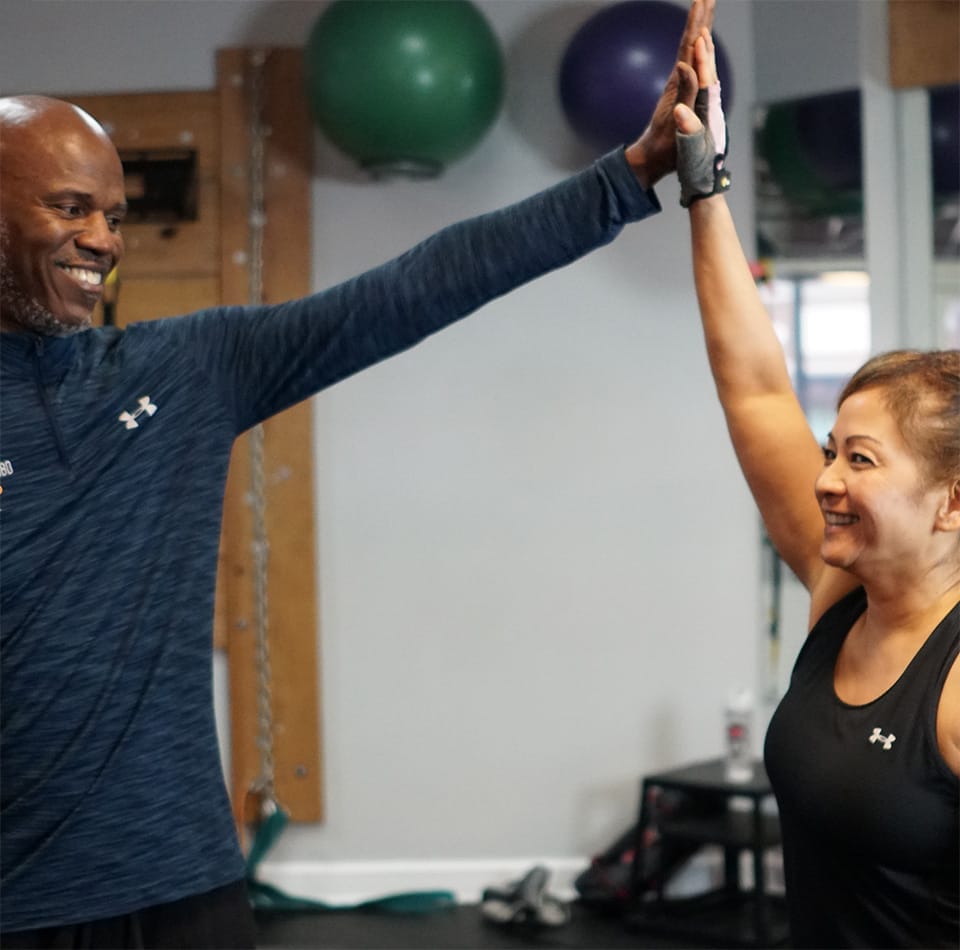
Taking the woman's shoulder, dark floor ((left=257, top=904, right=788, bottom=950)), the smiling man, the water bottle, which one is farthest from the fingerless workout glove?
dark floor ((left=257, top=904, right=788, bottom=950))

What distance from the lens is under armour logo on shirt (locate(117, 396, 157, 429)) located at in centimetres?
140

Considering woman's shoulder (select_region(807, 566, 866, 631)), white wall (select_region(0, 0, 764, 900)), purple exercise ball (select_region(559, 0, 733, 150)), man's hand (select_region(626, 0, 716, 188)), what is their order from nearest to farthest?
man's hand (select_region(626, 0, 716, 188))
woman's shoulder (select_region(807, 566, 866, 631))
purple exercise ball (select_region(559, 0, 733, 150))
white wall (select_region(0, 0, 764, 900))

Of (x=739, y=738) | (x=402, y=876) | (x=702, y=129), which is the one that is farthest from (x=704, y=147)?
(x=402, y=876)

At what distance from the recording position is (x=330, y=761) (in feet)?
13.0

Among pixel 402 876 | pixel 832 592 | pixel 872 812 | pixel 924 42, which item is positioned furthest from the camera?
pixel 402 876

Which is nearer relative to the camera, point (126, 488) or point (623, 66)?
point (126, 488)

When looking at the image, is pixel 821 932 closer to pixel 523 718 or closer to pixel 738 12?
pixel 523 718

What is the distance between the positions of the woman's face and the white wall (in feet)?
7.94

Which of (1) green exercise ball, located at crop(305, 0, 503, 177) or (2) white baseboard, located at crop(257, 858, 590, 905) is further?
(2) white baseboard, located at crop(257, 858, 590, 905)

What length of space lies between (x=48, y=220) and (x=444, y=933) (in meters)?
2.71

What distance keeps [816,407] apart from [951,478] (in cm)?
243

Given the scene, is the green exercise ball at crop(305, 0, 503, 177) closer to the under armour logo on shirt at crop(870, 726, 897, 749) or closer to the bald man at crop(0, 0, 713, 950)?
the bald man at crop(0, 0, 713, 950)

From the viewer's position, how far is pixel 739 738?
11.9ft

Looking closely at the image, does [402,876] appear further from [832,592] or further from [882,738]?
[882,738]
